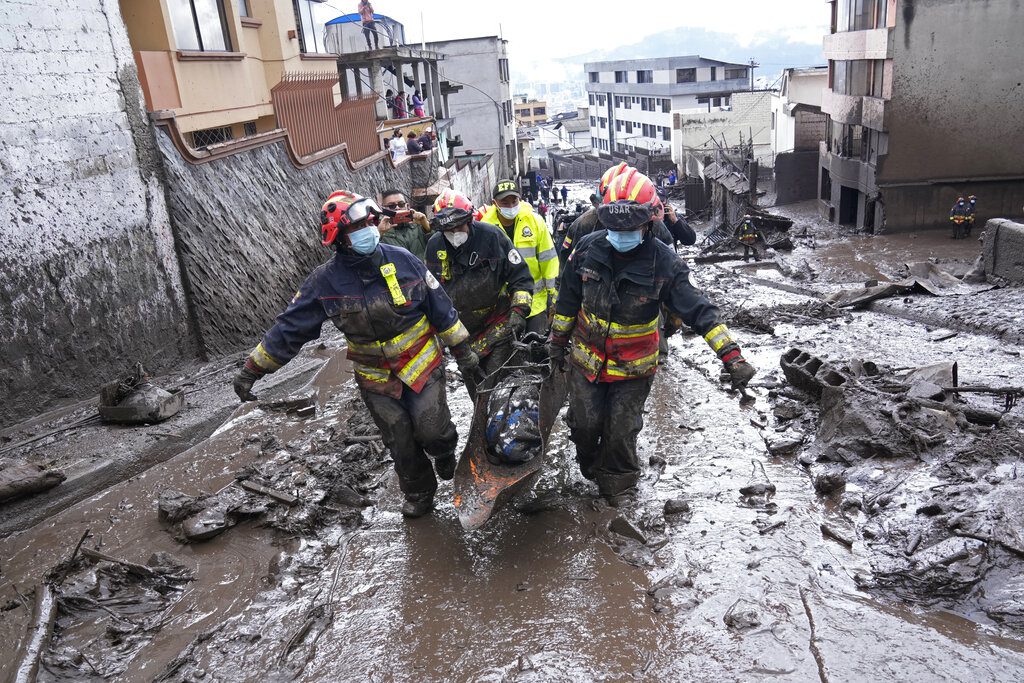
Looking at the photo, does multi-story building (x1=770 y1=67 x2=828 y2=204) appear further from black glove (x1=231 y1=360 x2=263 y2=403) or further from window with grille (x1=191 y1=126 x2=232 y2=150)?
black glove (x1=231 y1=360 x2=263 y2=403)

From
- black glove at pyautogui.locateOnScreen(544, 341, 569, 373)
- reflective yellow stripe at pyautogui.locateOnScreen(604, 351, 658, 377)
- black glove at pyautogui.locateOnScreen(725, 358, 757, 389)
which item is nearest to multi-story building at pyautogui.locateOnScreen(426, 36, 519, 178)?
black glove at pyautogui.locateOnScreen(544, 341, 569, 373)

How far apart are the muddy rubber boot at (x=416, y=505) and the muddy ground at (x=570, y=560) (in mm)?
78

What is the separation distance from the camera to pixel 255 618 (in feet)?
12.4

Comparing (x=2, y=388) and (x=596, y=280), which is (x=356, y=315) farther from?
(x=2, y=388)

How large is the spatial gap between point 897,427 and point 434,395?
296cm

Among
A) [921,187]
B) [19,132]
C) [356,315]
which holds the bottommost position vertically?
[921,187]

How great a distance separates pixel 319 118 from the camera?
12.9 metres

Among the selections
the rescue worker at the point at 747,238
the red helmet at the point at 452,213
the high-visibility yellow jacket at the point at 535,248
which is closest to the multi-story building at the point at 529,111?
the rescue worker at the point at 747,238

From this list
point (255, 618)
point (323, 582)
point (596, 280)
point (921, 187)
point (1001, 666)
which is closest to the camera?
point (1001, 666)

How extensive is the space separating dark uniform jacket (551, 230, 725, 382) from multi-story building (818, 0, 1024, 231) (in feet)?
61.2

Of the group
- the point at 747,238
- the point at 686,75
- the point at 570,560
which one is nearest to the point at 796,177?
the point at 747,238

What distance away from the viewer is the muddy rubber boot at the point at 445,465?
4859mm

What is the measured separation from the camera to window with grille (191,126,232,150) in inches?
459

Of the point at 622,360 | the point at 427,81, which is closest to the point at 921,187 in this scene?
the point at 427,81
